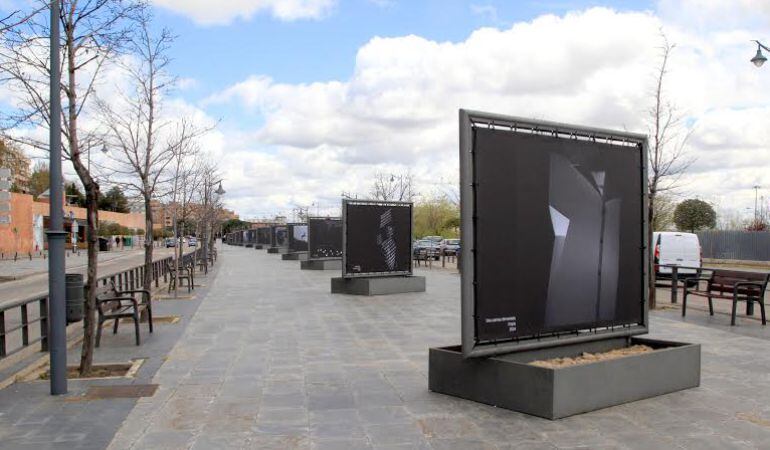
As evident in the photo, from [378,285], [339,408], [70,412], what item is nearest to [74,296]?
[70,412]

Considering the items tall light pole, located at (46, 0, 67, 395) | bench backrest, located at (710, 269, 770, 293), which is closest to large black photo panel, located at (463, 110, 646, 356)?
tall light pole, located at (46, 0, 67, 395)

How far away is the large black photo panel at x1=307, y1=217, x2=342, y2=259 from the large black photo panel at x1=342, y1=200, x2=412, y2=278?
11.4 meters

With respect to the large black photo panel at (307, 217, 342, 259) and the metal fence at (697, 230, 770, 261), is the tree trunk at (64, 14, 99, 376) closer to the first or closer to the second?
the large black photo panel at (307, 217, 342, 259)

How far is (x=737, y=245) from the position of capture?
40531 mm

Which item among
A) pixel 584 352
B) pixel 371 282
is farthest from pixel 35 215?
pixel 584 352

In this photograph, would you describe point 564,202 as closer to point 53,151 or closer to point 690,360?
point 690,360

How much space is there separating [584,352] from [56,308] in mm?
5167

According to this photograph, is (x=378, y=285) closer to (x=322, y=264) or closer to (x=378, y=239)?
(x=378, y=239)

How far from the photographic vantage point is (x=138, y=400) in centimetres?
617

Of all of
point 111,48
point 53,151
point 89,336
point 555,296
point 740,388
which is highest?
point 111,48

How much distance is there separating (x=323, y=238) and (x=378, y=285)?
12.5 meters

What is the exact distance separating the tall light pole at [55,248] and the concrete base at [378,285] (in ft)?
34.1

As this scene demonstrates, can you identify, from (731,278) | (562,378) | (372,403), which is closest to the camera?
(562,378)

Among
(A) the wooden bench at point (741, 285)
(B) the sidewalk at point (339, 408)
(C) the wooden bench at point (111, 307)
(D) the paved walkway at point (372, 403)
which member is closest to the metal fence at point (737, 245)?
(A) the wooden bench at point (741, 285)
